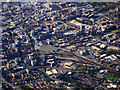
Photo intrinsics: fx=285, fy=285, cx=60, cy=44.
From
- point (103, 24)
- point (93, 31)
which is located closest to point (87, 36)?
point (93, 31)

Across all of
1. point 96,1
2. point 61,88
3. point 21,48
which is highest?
point 96,1

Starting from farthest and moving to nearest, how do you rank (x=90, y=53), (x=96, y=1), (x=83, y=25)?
(x=96, y=1) → (x=83, y=25) → (x=90, y=53)

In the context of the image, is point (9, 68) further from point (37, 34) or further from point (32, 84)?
point (37, 34)

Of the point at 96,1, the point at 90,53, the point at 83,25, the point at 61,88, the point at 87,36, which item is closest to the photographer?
the point at 61,88

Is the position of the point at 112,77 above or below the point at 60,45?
below

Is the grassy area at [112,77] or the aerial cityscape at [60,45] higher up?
the aerial cityscape at [60,45]

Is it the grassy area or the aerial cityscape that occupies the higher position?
the aerial cityscape

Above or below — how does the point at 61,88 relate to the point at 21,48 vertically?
below

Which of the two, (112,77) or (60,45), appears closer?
(112,77)
